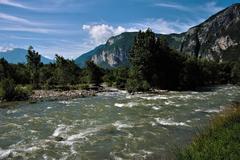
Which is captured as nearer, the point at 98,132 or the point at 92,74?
the point at 98,132

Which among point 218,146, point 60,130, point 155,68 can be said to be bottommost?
point 60,130

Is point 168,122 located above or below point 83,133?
above

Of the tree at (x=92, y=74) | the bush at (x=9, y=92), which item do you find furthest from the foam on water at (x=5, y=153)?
the tree at (x=92, y=74)

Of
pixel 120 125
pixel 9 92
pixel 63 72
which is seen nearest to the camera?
pixel 120 125

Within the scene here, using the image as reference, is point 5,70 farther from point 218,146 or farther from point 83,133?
point 218,146

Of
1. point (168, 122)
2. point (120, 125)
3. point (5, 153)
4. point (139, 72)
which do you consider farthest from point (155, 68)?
point (5, 153)

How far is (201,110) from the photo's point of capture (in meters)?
42.7

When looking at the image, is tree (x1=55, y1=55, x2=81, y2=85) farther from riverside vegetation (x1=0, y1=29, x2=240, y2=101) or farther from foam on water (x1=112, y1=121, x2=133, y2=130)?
foam on water (x1=112, y1=121, x2=133, y2=130)

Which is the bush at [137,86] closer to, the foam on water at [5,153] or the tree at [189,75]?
the tree at [189,75]

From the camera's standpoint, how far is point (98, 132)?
2994 cm

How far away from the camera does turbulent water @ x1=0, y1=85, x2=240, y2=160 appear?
23342mm

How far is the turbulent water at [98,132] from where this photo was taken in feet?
76.6

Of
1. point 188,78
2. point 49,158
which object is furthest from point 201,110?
point 188,78

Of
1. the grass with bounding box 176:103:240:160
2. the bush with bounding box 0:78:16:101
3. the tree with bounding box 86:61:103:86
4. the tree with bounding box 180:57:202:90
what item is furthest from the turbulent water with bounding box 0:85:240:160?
the tree with bounding box 86:61:103:86
